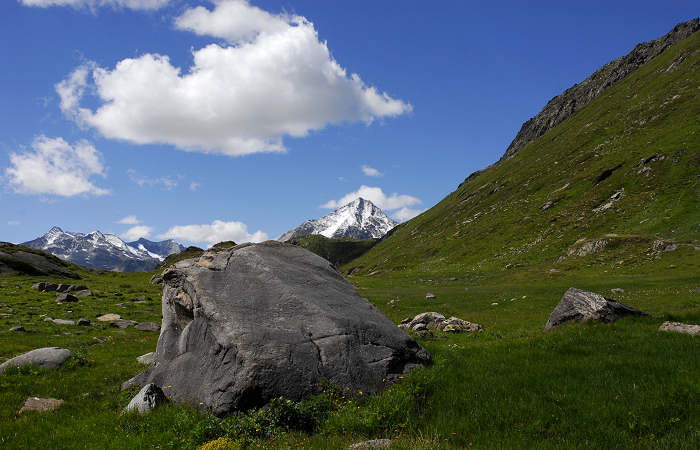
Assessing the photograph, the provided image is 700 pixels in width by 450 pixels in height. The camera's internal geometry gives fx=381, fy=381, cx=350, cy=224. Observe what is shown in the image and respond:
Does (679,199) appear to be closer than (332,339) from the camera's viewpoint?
No

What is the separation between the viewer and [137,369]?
781 inches

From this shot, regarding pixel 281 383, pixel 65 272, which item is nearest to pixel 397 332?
pixel 281 383

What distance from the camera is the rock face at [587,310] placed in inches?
747

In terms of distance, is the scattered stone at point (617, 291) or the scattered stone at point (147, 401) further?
the scattered stone at point (617, 291)

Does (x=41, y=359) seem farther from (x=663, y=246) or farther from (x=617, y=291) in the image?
(x=663, y=246)

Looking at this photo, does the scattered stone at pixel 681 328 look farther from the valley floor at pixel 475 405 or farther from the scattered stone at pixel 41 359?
the scattered stone at pixel 41 359

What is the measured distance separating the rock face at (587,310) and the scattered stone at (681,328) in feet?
6.31

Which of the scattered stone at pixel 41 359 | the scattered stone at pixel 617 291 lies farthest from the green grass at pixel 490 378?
the scattered stone at pixel 41 359

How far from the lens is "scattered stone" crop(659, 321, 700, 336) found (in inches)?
618

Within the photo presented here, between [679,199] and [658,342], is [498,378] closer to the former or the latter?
[658,342]

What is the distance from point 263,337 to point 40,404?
8.86m

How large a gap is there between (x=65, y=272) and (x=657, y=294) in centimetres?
10492

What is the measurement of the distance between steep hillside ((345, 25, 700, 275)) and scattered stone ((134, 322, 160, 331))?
56.1 m

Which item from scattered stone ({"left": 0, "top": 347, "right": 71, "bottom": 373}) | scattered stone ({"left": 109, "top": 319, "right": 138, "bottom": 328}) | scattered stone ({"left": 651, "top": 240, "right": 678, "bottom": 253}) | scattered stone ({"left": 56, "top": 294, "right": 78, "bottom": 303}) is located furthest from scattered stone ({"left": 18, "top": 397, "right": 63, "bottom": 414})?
scattered stone ({"left": 651, "top": 240, "right": 678, "bottom": 253})
